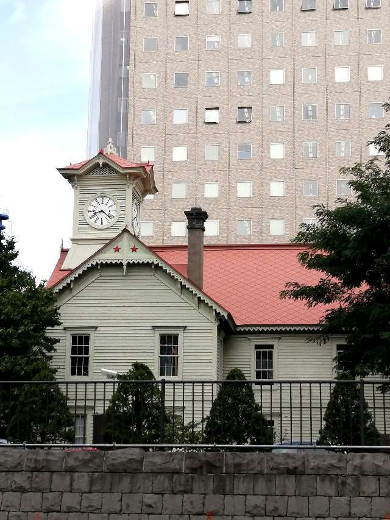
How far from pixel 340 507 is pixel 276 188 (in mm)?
61091

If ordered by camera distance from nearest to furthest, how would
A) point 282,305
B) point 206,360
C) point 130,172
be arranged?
point 206,360
point 282,305
point 130,172

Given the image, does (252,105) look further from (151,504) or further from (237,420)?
(151,504)

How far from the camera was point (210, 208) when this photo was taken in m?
74.8

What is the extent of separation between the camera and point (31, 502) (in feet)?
52.2

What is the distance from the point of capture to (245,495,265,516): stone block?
1541cm

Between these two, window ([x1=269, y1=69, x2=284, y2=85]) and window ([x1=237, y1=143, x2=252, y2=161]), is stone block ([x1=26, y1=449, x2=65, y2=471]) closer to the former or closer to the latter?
window ([x1=237, y1=143, x2=252, y2=161])

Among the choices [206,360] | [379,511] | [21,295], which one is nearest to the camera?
[379,511]

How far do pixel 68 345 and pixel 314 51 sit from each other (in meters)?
50.0

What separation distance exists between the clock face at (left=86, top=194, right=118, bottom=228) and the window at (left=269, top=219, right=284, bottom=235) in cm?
3505

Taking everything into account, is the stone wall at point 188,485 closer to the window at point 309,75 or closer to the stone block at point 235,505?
the stone block at point 235,505

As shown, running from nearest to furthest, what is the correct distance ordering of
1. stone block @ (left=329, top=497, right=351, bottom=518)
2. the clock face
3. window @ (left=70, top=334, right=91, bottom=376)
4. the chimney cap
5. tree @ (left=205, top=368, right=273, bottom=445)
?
1. stone block @ (left=329, top=497, right=351, bottom=518)
2. tree @ (left=205, top=368, right=273, bottom=445)
3. window @ (left=70, top=334, right=91, bottom=376)
4. the chimney cap
5. the clock face

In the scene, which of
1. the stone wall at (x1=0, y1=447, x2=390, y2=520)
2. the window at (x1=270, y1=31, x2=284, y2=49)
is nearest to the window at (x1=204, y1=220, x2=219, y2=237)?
the window at (x1=270, y1=31, x2=284, y2=49)

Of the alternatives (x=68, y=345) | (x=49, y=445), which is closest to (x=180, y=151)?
(x=68, y=345)

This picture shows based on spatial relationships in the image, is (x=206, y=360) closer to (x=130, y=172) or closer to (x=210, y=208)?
(x=130, y=172)
